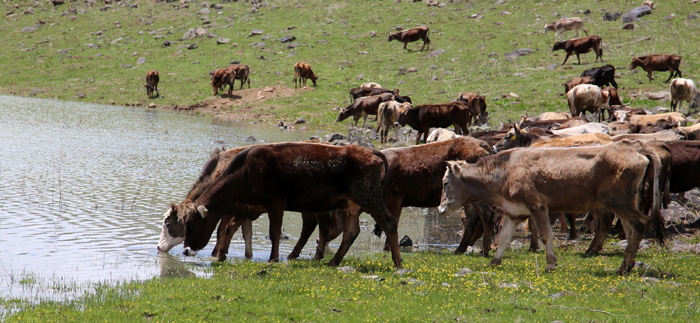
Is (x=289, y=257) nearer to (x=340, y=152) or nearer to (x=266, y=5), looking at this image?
(x=340, y=152)

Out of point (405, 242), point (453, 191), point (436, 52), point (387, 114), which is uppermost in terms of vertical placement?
point (453, 191)

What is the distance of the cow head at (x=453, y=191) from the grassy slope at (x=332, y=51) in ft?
76.3

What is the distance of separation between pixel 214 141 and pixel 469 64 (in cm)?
2229

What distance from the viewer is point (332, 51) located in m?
56.4

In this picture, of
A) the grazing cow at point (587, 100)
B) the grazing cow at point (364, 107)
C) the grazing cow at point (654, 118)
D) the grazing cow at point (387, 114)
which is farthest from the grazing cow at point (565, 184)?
the grazing cow at point (364, 107)

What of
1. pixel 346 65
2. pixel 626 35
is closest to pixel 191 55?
pixel 346 65

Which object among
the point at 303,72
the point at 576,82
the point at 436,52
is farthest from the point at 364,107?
the point at 436,52

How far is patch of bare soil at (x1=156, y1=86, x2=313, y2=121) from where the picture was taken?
1762 inches

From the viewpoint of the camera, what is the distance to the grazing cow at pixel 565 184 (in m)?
10.2

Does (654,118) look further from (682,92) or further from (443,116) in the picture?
(443,116)

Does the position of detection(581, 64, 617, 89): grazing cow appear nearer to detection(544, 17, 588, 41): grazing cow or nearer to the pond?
detection(544, 17, 588, 41): grazing cow

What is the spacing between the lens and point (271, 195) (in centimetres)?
1151

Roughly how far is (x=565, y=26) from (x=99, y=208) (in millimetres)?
42632

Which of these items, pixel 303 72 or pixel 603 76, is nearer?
pixel 603 76
